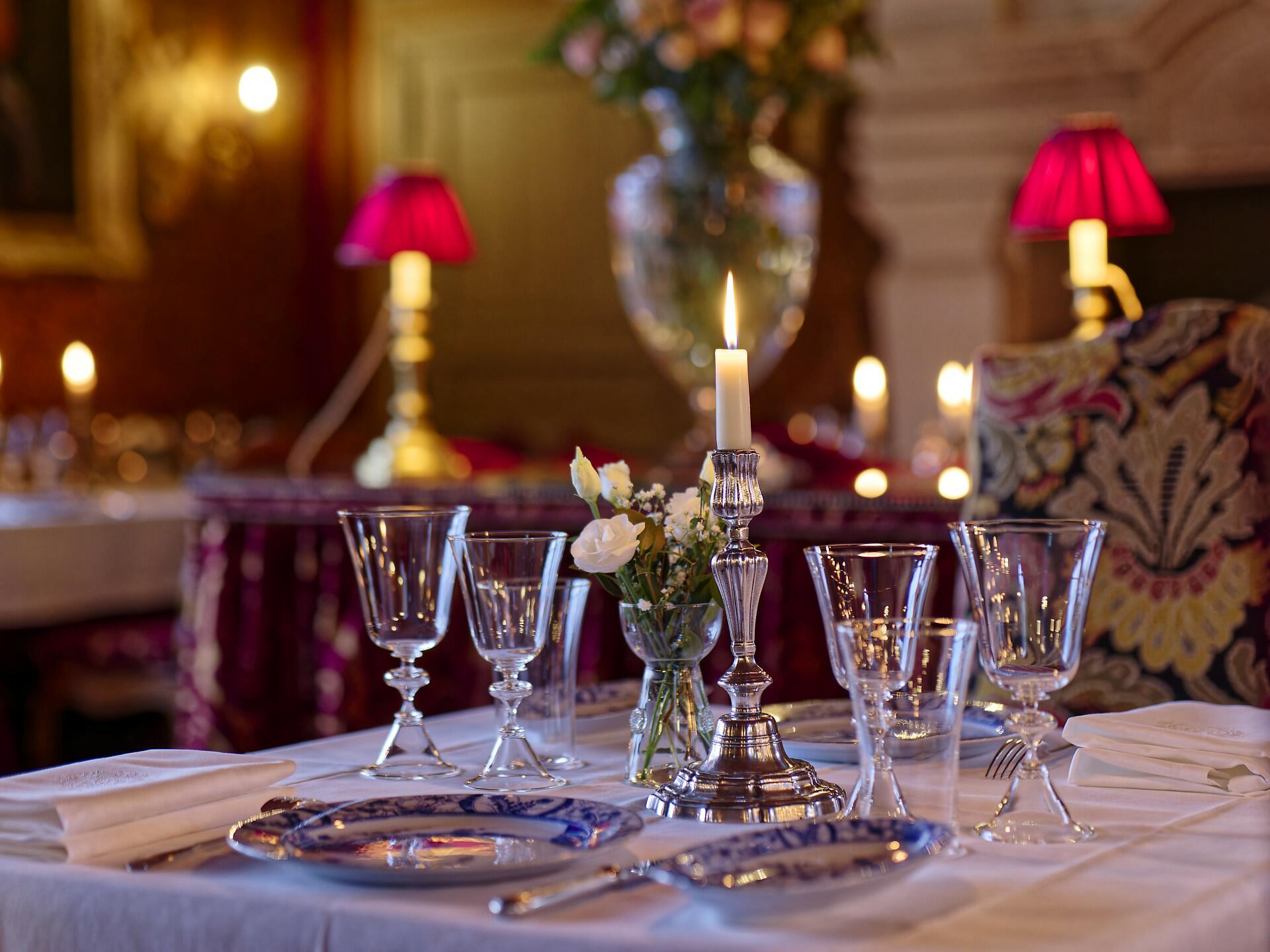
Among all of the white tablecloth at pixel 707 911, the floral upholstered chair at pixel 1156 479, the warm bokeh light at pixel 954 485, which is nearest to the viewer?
the white tablecloth at pixel 707 911

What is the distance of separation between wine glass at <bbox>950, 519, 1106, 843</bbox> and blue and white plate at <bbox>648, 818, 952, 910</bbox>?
0.53 feet

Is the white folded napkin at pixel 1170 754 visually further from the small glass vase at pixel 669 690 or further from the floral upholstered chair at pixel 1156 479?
the floral upholstered chair at pixel 1156 479

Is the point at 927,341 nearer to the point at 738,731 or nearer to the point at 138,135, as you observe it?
the point at 138,135

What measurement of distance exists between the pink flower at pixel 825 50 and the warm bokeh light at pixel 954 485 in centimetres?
88

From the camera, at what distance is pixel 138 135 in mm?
5141

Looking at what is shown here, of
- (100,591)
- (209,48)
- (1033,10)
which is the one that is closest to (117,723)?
(100,591)

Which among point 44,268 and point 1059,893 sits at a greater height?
point 44,268

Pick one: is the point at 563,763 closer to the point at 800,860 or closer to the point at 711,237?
the point at 800,860

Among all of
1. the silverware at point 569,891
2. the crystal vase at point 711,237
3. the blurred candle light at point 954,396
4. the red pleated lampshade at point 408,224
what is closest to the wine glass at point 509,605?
the silverware at point 569,891

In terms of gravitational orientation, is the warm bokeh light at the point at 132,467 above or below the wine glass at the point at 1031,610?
above

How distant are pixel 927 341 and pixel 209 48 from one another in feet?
8.10

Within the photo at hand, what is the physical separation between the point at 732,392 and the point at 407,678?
0.35 m

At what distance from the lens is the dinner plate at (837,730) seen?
1.24m

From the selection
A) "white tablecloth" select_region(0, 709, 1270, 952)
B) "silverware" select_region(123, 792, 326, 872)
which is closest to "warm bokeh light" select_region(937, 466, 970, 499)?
"white tablecloth" select_region(0, 709, 1270, 952)
